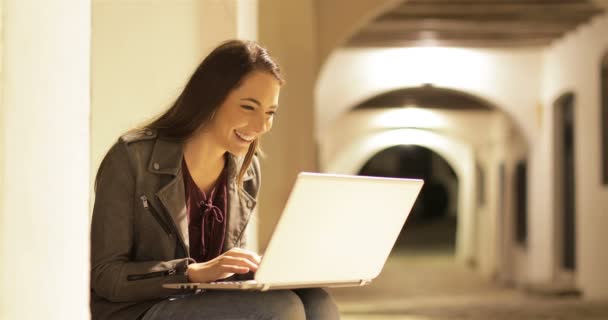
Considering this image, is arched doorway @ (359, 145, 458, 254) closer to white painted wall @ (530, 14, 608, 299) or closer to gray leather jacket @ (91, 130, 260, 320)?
white painted wall @ (530, 14, 608, 299)

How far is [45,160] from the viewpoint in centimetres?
165

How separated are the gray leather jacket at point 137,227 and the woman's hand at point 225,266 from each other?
0.03 metres

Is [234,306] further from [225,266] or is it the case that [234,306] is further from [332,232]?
[332,232]

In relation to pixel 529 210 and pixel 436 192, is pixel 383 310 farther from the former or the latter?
pixel 436 192

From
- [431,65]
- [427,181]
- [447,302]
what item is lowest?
[427,181]

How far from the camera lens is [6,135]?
1.50 meters

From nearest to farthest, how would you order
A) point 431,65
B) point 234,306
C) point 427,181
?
point 234,306 → point 431,65 → point 427,181

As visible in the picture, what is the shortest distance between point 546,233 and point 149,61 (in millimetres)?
10763

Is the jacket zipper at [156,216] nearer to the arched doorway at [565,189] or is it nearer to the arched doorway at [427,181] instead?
the arched doorway at [565,189]

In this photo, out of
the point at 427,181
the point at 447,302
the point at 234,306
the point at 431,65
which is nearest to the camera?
the point at 234,306

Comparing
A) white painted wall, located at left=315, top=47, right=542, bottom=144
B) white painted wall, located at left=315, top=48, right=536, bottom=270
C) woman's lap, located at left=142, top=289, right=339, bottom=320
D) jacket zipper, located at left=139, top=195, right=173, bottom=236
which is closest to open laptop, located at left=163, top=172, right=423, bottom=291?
woman's lap, located at left=142, top=289, right=339, bottom=320

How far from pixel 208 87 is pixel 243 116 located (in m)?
0.12

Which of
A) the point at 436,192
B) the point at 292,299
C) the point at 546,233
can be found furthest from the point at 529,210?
→ the point at 436,192

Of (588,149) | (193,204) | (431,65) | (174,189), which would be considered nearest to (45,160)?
(174,189)
